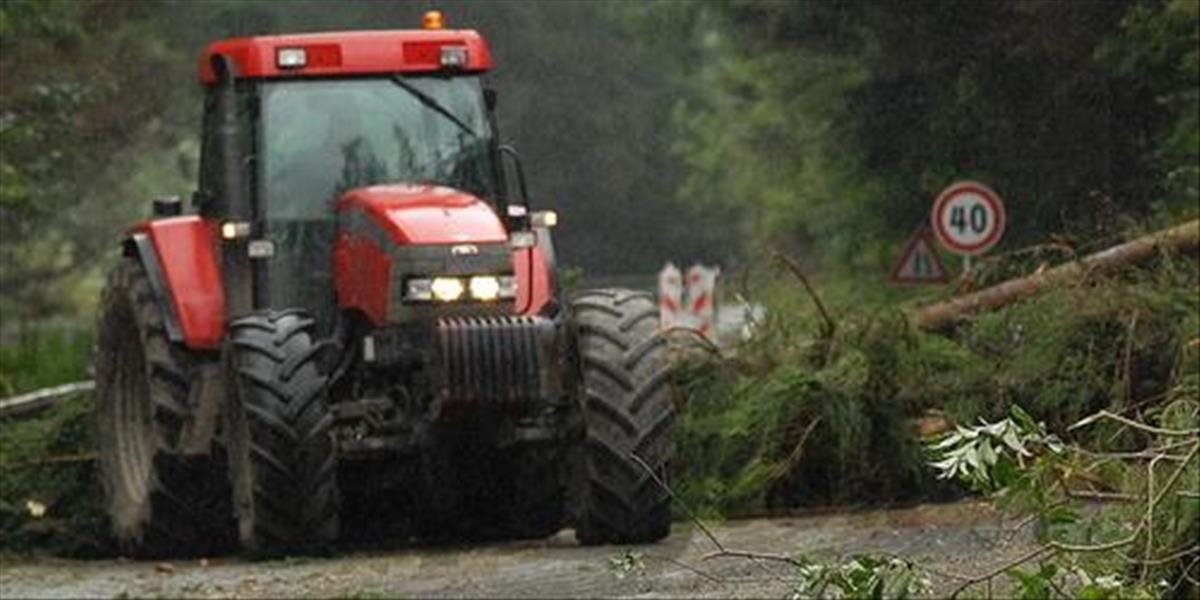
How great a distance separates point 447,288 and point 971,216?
1043cm

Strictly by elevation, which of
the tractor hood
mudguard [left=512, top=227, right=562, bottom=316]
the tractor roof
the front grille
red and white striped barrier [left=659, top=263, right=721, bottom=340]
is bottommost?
red and white striped barrier [left=659, top=263, right=721, bottom=340]

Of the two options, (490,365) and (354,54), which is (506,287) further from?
(354,54)

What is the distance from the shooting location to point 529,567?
49.9 feet

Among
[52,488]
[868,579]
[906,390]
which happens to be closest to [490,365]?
[906,390]

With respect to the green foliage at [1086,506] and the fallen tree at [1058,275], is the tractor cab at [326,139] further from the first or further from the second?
the green foliage at [1086,506]

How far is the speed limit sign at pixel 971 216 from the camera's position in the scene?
26188 millimetres

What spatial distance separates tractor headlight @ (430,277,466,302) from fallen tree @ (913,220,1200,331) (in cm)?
304

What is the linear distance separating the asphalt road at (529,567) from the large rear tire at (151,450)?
31 cm

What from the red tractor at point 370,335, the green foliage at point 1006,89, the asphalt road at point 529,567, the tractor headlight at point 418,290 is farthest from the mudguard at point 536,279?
the green foliage at point 1006,89

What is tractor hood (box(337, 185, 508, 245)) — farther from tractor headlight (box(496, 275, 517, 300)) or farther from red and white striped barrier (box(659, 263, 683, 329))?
red and white striped barrier (box(659, 263, 683, 329))

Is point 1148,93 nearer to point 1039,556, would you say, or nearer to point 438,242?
point 438,242

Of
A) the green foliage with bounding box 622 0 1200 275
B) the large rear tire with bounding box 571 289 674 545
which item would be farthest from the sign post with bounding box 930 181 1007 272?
the large rear tire with bounding box 571 289 674 545

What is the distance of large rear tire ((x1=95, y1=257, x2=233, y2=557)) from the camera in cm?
1753

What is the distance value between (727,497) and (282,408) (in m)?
2.43
